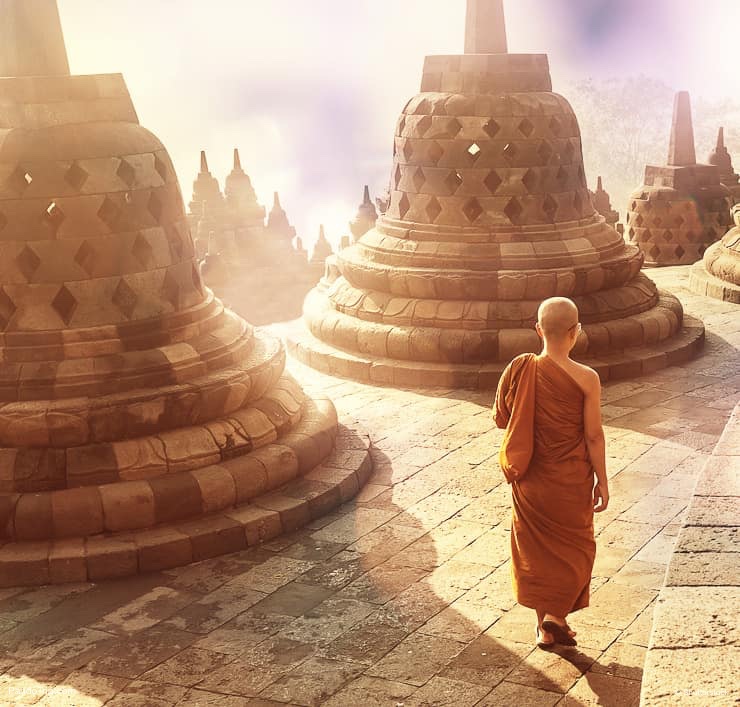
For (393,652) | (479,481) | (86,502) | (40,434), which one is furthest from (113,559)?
(479,481)

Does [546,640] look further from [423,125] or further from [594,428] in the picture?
[423,125]

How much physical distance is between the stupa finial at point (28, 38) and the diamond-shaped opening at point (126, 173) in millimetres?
678

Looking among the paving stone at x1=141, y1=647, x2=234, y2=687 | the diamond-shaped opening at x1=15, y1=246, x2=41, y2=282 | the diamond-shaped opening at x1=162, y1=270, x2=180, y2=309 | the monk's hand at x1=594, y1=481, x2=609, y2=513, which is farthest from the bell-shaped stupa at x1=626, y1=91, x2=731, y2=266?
the paving stone at x1=141, y1=647, x2=234, y2=687

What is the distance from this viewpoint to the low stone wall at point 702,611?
3043 mm

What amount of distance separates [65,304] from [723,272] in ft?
24.6

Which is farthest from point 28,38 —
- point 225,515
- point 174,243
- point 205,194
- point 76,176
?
point 205,194

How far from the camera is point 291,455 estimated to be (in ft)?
20.6

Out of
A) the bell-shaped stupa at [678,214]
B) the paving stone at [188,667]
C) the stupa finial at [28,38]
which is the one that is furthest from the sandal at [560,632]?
the bell-shaped stupa at [678,214]

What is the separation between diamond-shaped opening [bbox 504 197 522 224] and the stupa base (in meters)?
3.10

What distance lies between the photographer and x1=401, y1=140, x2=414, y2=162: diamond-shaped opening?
9383mm

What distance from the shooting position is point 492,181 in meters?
9.11

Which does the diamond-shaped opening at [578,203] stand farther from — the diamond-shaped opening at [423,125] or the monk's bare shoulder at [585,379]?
the monk's bare shoulder at [585,379]

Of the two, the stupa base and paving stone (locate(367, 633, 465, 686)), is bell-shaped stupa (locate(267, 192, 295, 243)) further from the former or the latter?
paving stone (locate(367, 633, 465, 686))

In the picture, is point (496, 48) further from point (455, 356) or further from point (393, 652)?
point (393, 652)
